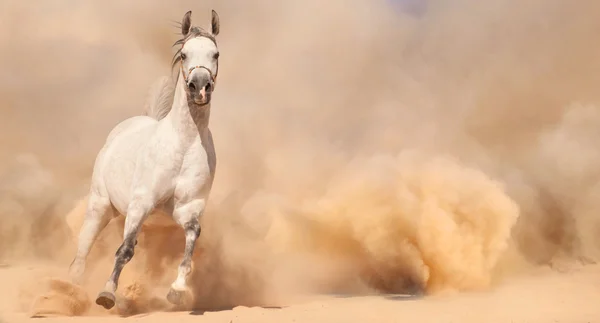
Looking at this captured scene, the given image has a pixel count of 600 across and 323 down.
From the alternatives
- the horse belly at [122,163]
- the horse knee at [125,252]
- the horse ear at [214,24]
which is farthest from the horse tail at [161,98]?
the horse knee at [125,252]

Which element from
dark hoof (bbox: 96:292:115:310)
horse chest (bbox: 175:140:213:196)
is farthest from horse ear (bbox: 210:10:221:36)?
dark hoof (bbox: 96:292:115:310)

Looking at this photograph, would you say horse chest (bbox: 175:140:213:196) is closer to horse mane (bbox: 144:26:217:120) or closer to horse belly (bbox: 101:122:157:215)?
horse belly (bbox: 101:122:157:215)

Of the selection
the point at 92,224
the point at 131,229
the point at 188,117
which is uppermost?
the point at 188,117

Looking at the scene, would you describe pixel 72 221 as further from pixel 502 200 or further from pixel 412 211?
pixel 502 200

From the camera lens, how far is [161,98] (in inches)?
463

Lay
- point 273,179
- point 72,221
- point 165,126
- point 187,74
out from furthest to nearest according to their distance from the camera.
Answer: point 273,179 → point 72,221 → point 165,126 → point 187,74

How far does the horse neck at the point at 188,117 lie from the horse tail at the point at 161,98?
7.19ft

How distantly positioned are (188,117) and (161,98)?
2693 millimetres

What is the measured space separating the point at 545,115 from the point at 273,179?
7590 millimetres

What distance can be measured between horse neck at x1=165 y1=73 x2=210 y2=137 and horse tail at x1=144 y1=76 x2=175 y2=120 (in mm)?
2191

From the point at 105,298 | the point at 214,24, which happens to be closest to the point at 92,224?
the point at 105,298

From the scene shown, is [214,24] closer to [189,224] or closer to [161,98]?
[161,98]

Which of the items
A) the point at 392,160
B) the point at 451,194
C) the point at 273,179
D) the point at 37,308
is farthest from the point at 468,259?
the point at 37,308

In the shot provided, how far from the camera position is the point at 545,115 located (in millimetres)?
18250
